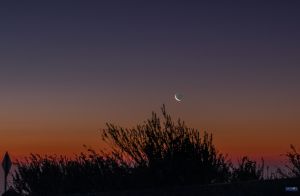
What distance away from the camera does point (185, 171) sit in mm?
20469

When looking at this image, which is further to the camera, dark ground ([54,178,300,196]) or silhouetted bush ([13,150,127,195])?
silhouetted bush ([13,150,127,195])

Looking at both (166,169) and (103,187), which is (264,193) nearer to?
(166,169)

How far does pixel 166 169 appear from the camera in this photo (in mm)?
20484

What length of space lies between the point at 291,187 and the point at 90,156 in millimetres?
11199

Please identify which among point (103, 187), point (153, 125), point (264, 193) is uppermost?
point (153, 125)

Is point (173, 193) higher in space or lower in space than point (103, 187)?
lower

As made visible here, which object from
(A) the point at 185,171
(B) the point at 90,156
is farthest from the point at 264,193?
(B) the point at 90,156

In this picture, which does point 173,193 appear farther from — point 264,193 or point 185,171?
point 185,171

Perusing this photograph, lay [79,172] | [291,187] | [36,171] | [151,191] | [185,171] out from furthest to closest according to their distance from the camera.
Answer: [36,171] → [79,172] → [185,171] → [151,191] → [291,187]

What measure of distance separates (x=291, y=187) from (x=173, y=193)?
247 centimetres

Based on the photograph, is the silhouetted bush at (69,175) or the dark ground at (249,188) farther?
the silhouetted bush at (69,175)

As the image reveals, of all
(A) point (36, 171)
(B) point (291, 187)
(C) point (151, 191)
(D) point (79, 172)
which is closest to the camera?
(B) point (291, 187)

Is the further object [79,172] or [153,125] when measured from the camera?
[79,172]

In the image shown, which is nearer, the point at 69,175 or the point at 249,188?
the point at 249,188
